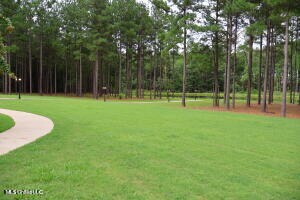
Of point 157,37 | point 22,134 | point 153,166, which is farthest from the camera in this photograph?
point 157,37

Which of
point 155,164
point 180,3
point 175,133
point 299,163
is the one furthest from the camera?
point 180,3

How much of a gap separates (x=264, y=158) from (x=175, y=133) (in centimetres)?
351

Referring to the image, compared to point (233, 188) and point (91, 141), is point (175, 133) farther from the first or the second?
point (233, 188)

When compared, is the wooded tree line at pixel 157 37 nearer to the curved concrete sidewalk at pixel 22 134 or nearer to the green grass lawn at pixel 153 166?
the curved concrete sidewalk at pixel 22 134

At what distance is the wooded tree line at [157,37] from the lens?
72.7 ft

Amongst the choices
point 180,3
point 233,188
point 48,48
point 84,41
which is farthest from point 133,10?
point 233,188

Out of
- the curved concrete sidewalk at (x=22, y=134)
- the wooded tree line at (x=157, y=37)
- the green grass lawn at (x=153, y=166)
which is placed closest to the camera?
the green grass lawn at (x=153, y=166)

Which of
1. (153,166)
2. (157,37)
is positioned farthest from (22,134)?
(157,37)

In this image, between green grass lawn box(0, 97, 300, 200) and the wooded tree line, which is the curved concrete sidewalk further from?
the wooded tree line

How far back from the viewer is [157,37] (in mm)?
36406

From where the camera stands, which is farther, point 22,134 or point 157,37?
point 157,37

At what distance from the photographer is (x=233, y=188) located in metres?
4.62

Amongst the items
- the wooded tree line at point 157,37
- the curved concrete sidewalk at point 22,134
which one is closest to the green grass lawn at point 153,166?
the curved concrete sidewalk at point 22,134

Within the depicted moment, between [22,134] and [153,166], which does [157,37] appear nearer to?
[22,134]
